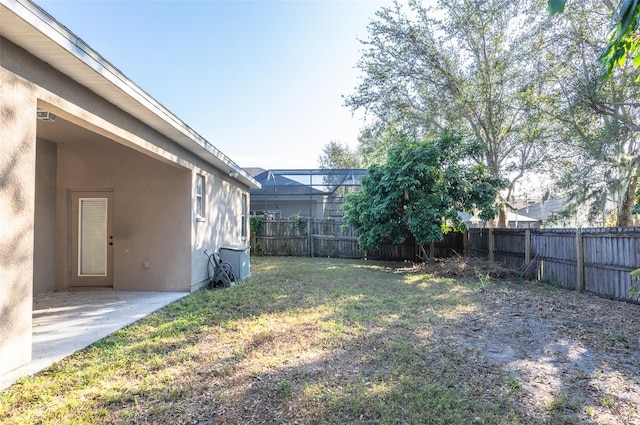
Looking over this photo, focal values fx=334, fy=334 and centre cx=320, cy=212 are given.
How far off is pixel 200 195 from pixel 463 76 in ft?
32.4

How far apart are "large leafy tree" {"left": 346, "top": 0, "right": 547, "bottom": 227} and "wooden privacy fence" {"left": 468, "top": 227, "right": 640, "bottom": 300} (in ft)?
7.32

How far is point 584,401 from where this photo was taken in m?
2.61

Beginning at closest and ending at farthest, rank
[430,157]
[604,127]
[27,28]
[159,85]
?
1. [27,28]
2. [604,127]
3. [430,157]
4. [159,85]

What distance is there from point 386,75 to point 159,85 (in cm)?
892

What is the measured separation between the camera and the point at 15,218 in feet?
9.34

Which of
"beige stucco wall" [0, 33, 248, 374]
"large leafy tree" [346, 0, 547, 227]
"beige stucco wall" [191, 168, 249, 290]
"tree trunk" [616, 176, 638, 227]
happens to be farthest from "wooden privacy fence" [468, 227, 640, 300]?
"beige stucco wall" [0, 33, 248, 374]

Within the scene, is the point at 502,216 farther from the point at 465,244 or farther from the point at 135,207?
the point at 135,207

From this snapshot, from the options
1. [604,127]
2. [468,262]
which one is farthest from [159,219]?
[604,127]

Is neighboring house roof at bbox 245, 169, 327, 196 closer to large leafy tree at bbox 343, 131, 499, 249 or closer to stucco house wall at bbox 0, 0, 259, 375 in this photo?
stucco house wall at bbox 0, 0, 259, 375

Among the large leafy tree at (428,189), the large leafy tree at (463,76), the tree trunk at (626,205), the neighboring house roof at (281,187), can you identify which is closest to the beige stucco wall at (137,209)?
the large leafy tree at (428,189)

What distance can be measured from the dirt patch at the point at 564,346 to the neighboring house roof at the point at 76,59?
15.6 feet

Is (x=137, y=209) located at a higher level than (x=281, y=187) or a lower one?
lower

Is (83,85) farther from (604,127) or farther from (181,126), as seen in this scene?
(604,127)

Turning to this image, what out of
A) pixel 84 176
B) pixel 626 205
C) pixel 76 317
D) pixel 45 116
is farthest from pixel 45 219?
pixel 626 205
